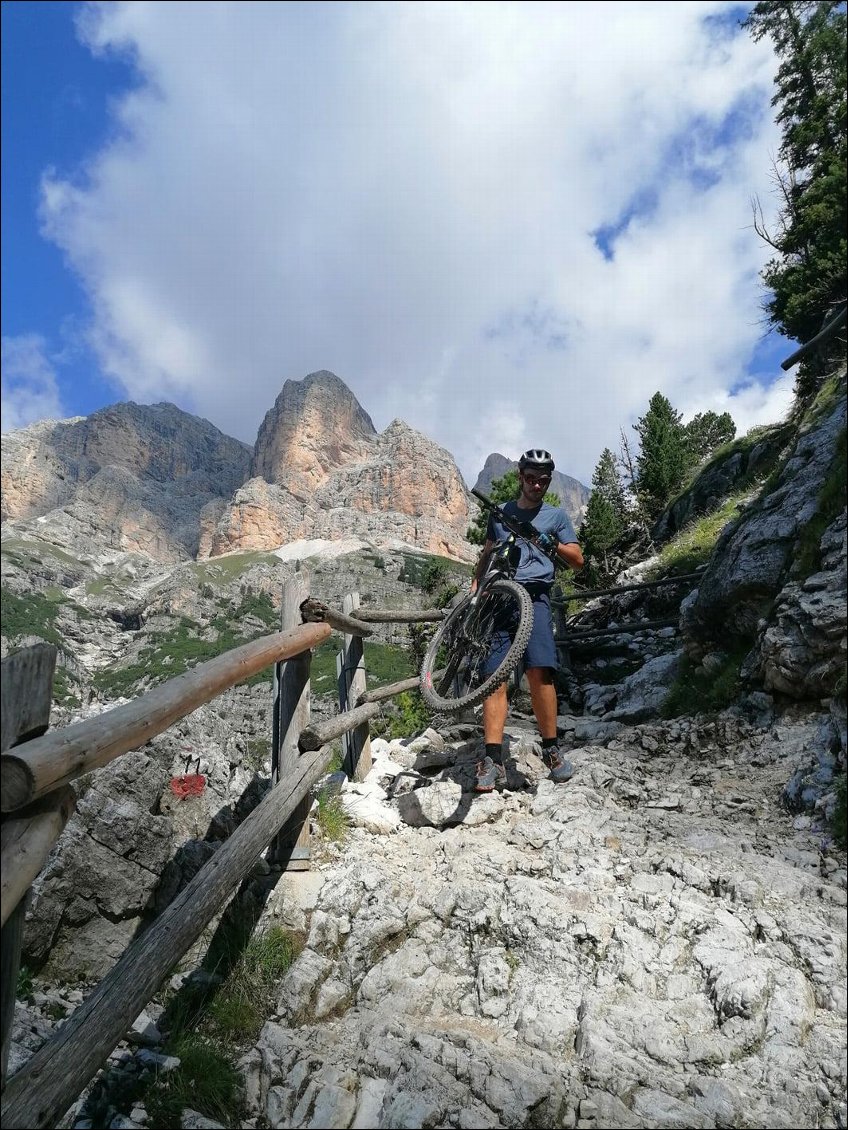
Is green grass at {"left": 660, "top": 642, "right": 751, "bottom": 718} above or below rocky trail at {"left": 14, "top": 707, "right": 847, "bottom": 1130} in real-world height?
above

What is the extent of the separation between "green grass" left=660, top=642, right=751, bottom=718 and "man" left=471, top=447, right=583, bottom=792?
194 centimetres

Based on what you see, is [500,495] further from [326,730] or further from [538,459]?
[326,730]

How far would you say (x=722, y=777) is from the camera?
507 cm

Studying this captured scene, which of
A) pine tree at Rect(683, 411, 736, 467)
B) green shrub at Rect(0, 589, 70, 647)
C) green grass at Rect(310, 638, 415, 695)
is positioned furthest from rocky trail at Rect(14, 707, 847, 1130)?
green shrub at Rect(0, 589, 70, 647)

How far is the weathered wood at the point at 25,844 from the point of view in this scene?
186cm

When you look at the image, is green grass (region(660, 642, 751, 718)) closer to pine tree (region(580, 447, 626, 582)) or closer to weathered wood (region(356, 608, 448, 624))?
weathered wood (region(356, 608, 448, 624))

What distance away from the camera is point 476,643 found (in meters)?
6.16

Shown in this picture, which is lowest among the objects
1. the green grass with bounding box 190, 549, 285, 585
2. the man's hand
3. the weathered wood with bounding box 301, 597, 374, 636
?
the weathered wood with bounding box 301, 597, 374, 636

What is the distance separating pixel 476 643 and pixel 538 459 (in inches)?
75.8

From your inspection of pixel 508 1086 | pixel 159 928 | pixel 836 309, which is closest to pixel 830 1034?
pixel 508 1086

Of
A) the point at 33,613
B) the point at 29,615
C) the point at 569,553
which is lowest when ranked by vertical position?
the point at 569,553

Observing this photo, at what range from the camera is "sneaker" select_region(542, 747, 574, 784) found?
17.4 feet

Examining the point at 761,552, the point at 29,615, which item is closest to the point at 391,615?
the point at 761,552

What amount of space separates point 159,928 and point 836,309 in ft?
70.2
